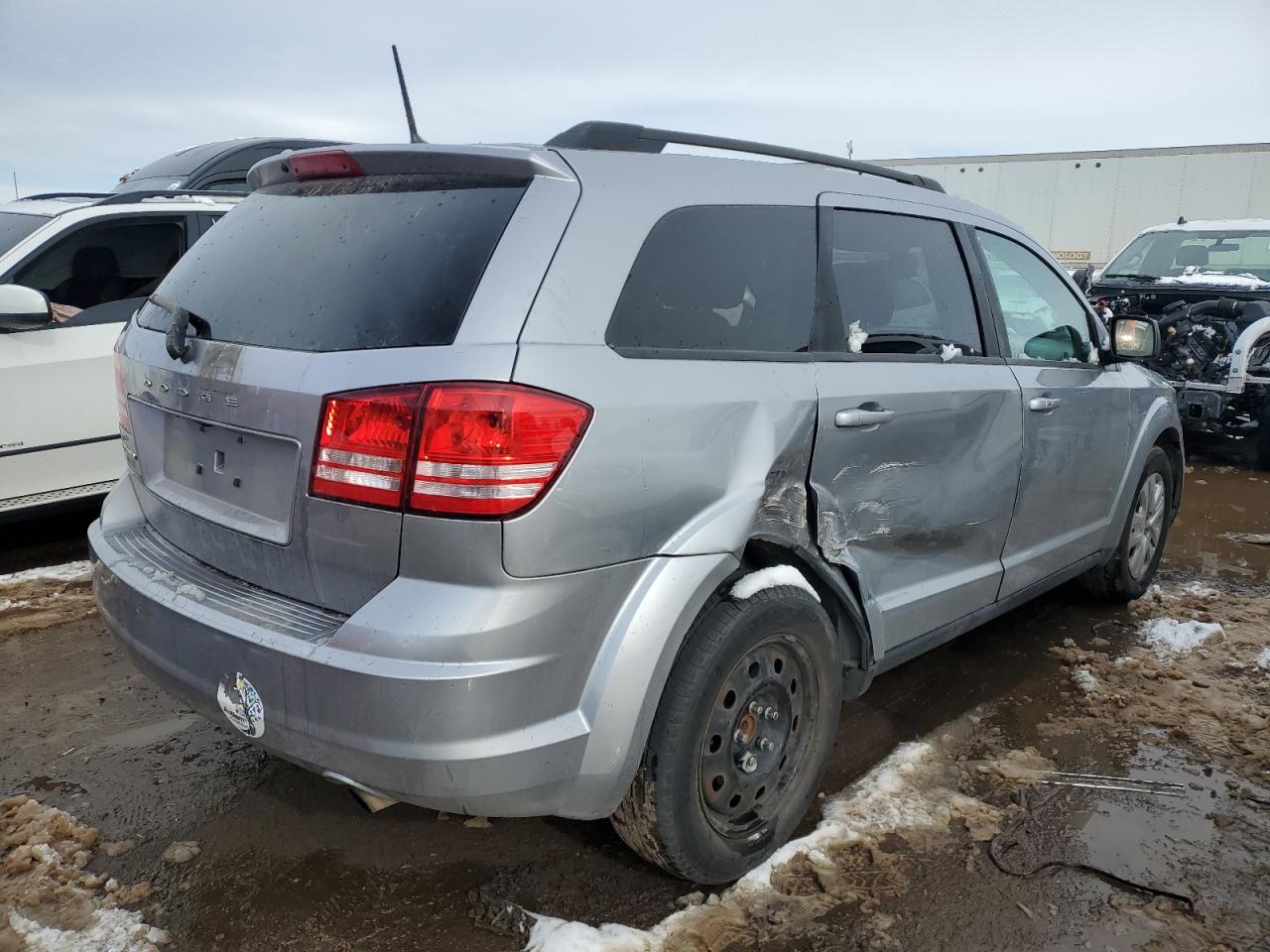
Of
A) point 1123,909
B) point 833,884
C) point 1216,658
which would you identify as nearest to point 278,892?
point 833,884

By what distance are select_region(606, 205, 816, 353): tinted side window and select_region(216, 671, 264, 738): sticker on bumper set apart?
1.06 metres

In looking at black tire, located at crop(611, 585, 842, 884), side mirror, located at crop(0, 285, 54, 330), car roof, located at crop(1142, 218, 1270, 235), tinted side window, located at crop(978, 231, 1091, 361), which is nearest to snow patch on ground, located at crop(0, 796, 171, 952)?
black tire, located at crop(611, 585, 842, 884)

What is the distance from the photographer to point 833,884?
8.27 feet

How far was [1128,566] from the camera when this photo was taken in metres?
4.53

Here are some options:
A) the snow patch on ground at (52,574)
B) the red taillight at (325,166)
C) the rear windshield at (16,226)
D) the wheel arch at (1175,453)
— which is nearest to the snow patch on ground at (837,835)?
the red taillight at (325,166)

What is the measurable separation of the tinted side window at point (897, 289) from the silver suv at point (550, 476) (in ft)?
0.05

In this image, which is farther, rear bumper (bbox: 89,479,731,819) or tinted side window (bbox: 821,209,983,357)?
tinted side window (bbox: 821,209,983,357)

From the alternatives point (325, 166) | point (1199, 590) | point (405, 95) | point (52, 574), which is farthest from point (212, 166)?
point (1199, 590)

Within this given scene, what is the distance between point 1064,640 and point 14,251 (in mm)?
5204

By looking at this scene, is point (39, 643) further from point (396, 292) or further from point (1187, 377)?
point (1187, 377)

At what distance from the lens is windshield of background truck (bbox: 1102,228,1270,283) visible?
9.30 m

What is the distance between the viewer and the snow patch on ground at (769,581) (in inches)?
91.3

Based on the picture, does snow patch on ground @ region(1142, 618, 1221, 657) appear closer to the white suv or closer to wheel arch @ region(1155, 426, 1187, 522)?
wheel arch @ region(1155, 426, 1187, 522)

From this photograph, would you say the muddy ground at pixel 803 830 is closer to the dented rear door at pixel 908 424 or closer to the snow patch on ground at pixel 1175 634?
the snow patch on ground at pixel 1175 634
